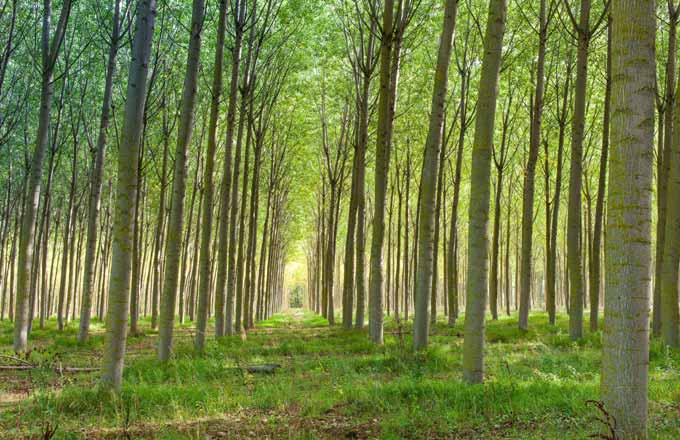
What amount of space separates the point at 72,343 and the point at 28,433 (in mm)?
9355

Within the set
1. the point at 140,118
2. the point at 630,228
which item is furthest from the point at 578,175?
the point at 140,118

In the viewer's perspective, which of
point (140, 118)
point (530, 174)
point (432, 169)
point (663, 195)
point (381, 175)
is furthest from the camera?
point (530, 174)

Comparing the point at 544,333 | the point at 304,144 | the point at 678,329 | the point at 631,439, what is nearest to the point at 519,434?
the point at 631,439

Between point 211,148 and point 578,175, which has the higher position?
point 211,148

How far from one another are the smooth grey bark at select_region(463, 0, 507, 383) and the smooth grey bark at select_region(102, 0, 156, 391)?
4053 mm

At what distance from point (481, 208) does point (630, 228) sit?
8.99ft

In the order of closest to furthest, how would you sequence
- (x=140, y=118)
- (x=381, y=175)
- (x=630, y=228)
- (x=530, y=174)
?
(x=630, y=228) → (x=140, y=118) → (x=381, y=175) → (x=530, y=174)

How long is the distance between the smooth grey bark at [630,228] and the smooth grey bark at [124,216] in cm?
503

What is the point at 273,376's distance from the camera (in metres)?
8.15

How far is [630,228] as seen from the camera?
11.4 feet

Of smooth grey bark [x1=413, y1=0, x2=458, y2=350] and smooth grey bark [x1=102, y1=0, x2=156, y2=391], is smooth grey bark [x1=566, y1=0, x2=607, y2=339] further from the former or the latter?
smooth grey bark [x1=102, y1=0, x2=156, y2=391]

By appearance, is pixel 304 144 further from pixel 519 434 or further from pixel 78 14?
pixel 519 434

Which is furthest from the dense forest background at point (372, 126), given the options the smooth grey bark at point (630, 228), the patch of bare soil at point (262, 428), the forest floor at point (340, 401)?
the patch of bare soil at point (262, 428)

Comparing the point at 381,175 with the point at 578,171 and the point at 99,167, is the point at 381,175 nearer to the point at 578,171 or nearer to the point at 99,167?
the point at 578,171
